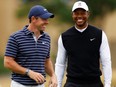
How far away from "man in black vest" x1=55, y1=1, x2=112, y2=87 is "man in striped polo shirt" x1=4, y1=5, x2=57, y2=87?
2.17ft

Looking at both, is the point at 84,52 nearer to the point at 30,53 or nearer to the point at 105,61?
the point at 105,61

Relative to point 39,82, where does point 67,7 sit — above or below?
above

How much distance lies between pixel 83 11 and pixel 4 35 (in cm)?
3802

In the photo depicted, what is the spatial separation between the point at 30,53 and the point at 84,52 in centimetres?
100

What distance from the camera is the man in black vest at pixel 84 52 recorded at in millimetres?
9500

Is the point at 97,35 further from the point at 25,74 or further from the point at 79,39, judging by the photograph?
the point at 25,74

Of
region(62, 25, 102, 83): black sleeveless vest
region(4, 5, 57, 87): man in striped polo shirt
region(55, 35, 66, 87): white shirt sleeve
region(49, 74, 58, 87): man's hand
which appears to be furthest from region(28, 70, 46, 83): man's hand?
region(55, 35, 66, 87): white shirt sleeve

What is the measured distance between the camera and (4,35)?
47.3 metres

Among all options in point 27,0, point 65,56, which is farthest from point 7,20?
point 65,56

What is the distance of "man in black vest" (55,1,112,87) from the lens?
9500mm

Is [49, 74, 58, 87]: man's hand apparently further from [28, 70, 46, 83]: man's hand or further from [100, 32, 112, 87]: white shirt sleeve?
[100, 32, 112, 87]: white shirt sleeve

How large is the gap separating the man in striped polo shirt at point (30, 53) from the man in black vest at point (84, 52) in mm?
661

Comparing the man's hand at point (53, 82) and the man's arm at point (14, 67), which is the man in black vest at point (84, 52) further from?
the man's arm at point (14, 67)

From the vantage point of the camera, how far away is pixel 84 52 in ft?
31.2
